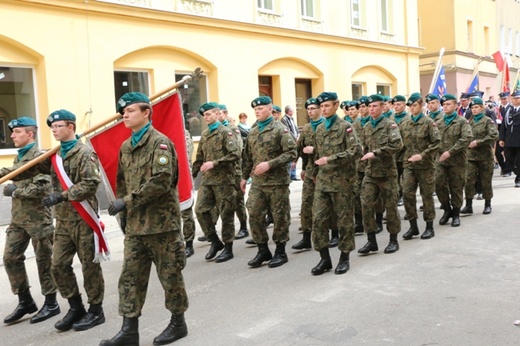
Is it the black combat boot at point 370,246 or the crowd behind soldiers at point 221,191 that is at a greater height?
the crowd behind soldiers at point 221,191

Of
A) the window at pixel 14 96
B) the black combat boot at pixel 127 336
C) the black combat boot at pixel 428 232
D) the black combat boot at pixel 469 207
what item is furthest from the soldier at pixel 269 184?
the window at pixel 14 96

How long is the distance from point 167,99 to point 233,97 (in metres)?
10.9

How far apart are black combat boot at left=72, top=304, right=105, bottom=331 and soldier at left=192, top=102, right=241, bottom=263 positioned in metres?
2.41

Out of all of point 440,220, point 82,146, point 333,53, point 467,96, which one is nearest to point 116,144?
point 82,146

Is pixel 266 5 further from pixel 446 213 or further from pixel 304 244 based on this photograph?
pixel 304 244

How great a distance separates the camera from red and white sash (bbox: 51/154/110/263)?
5055mm

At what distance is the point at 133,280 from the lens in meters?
4.66

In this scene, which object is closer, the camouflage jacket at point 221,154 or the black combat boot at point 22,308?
the black combat boot at point 22,308

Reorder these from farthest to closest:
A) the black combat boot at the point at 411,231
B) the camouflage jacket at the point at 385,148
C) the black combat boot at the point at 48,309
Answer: the black combat boot at the point at 411,231 < the camouflage jacket at the point at 385,148 < the black combat boot at the point at 48,309

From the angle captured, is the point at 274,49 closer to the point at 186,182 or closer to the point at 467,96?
the point at 467,96

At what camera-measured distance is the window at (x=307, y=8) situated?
1894cm

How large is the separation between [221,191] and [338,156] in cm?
188

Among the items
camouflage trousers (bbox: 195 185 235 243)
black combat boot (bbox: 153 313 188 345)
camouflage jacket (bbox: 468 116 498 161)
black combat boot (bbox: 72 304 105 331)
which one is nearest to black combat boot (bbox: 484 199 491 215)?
camouflage jacket (bbox: 468 116 498 161)

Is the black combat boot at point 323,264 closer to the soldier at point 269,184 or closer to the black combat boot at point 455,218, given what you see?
the soldier at point 269,184
